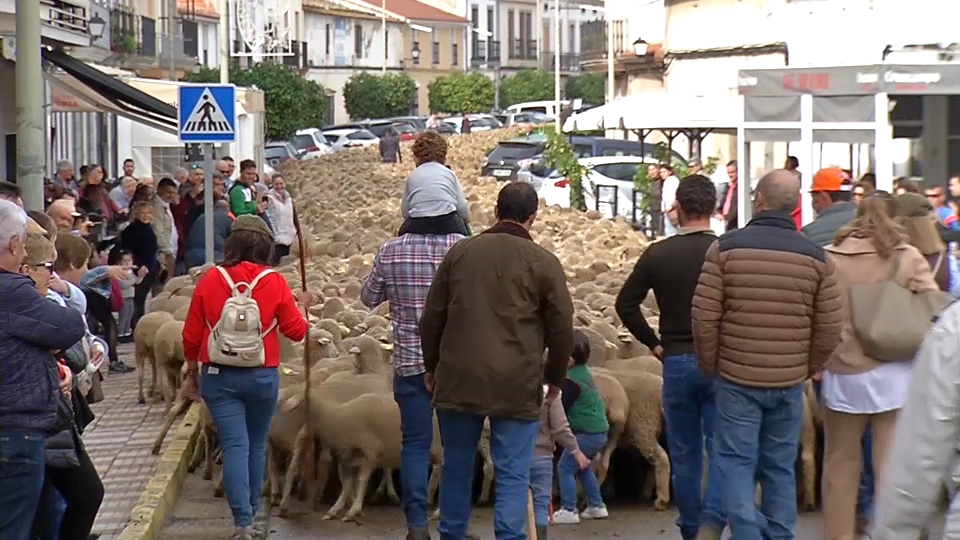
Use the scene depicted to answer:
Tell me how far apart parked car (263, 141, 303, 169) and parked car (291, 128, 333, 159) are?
156 inches

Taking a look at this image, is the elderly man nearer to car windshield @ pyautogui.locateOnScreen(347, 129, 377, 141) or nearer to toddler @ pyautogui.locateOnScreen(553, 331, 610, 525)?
toddler @ pyautogui.locateOnScreen(553, 331, 610, 525)

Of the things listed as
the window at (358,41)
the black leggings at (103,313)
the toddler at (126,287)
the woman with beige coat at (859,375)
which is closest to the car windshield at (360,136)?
the window at (358,41)

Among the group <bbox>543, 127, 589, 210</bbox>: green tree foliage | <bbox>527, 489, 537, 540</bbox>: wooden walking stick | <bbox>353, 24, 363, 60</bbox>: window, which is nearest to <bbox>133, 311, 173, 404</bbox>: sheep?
<bbox>527, 489, 537, 540</bbox>: wooden walking stick

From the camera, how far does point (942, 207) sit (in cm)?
1398

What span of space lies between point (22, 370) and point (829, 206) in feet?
16.1

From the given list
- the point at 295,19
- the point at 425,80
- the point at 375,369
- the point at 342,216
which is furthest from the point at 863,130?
the point at 425,80

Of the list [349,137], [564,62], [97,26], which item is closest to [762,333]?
[97,26]

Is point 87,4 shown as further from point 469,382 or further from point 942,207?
point 469,382

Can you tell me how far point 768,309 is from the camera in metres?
6.99

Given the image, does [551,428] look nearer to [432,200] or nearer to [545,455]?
[545,455]

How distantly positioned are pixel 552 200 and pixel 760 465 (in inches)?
911

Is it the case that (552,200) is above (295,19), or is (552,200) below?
below

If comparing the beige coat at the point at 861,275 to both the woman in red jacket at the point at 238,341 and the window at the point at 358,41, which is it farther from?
the window at the point at 358,41

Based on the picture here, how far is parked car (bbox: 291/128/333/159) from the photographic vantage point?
179 feet
